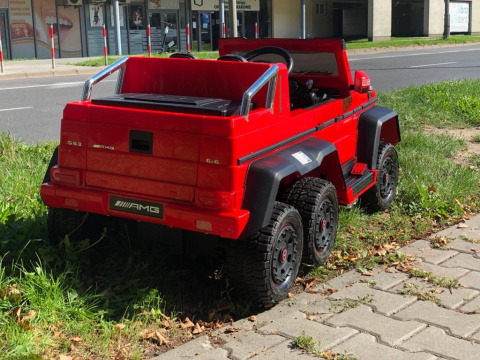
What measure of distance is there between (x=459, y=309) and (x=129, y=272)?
207cm

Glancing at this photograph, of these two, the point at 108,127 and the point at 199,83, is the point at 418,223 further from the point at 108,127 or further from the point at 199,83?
the point at 108,127

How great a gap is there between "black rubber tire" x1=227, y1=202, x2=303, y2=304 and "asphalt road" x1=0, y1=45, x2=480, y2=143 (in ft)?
18.5

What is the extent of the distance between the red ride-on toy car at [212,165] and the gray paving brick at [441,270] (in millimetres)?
676

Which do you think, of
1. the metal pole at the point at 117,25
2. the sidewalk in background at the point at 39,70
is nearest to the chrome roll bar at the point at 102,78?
Result: the sidewalk in background at the point at 39,70

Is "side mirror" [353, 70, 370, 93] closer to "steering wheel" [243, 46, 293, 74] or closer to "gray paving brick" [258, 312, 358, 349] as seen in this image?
"steering wheel" [243, 46, 293, 74]

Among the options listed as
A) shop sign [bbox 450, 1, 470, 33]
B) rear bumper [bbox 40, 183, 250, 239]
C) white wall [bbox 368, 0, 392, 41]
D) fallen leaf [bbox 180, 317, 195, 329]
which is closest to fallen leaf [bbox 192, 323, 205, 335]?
fallen leaf [bbox 180, 317, 195, 329]

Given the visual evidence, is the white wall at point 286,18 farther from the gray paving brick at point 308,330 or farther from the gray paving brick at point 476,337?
the gray paving brick at point 476,337

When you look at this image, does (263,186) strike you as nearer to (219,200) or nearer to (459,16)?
(219,200)

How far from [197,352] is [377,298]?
1.29 metres

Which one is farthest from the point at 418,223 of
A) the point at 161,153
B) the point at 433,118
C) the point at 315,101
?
the point at 433,118

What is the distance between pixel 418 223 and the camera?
5.66 metres

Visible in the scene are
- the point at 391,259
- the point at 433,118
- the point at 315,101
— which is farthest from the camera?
the point at 433,118

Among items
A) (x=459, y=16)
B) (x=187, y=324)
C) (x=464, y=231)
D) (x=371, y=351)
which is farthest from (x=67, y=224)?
(x=459, y=16)

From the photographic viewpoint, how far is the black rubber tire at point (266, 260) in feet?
12.8
